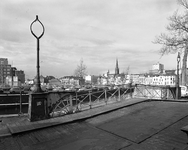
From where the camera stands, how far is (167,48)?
15789mm

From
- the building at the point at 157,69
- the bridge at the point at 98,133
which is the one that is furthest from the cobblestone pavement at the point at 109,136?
the building at the point at 157,69

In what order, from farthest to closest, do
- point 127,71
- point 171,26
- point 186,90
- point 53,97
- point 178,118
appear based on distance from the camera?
1. point 127,71
2. point 186,90
3. point 171,26
4. point 53,97
5. point 178,118

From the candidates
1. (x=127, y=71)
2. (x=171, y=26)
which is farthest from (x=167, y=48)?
A: (x=127, y=71)

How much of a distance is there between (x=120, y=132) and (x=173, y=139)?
1557 mm

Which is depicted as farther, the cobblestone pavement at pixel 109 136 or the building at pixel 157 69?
the building at pixel 157 69

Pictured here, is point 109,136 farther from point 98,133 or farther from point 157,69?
point 157,69

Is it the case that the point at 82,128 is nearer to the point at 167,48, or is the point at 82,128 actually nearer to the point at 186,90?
the point at 167,48

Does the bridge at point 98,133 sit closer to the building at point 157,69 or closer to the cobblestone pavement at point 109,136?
the cobblestone pavement at point 109,136

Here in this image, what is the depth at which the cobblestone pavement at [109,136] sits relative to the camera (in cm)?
396

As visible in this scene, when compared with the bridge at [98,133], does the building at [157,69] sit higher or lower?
higher

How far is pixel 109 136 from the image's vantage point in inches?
183

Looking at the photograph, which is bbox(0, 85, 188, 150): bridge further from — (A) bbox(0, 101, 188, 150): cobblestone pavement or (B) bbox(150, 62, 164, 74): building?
(B) bbox(150, 62, 164, 74): building

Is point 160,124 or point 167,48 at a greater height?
point 167,48

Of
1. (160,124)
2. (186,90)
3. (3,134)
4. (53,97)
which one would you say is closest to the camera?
(3,134)
